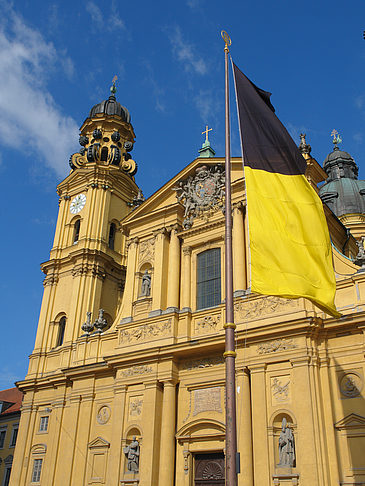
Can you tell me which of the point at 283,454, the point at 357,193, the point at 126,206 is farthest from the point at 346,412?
the point at 357,193

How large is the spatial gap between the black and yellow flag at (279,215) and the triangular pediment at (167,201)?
412 inches

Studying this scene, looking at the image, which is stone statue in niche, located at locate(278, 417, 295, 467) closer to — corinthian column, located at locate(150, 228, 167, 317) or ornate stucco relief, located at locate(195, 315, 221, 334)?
ornate stucco relief, located at locate(195, 315, 221, 334)

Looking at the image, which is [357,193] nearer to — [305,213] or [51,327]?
[51,327]

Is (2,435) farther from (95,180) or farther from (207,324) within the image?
(207,324)

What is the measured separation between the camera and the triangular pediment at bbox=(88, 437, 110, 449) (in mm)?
20889

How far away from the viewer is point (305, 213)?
35.6 feet

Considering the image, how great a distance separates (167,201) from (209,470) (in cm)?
1165

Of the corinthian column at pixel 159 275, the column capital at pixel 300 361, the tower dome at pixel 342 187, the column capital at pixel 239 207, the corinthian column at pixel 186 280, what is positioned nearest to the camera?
the column capital at pixel 300 361

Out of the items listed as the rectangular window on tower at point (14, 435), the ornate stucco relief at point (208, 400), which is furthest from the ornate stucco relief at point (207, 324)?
the rectangular window on tower at point (14, 435)

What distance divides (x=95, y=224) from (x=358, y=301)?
679 inches

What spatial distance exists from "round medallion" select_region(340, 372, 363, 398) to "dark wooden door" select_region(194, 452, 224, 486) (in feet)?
15.9

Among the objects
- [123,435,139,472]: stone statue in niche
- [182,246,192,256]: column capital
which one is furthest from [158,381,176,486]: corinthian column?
[182,246,192,256]: column capital

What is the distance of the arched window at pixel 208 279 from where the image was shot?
2092 centimetres

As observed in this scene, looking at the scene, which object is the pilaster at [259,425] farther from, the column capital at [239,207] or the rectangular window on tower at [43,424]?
the rectangular window on tower at [43,424]
